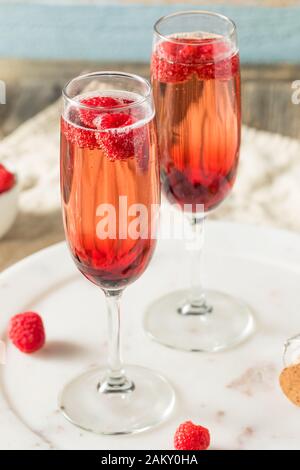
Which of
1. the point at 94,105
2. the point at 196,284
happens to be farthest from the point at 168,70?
the point at 196,284

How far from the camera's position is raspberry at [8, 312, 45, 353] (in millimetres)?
1195

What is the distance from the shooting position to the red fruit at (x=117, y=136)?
0.97 m

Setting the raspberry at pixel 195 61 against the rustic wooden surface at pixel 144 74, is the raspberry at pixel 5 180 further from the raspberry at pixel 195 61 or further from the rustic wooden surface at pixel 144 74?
the raspberry at pixel 195 61

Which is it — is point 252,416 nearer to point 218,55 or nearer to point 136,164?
point 136,164

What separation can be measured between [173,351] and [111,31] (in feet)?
4.10

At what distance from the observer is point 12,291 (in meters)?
1.33

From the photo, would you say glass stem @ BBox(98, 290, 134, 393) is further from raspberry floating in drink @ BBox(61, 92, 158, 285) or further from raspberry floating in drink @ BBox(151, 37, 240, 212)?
raspberry floating in drink @ BBox(151, 37, 240, 212)

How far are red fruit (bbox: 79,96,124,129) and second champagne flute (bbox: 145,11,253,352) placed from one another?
0.16 m

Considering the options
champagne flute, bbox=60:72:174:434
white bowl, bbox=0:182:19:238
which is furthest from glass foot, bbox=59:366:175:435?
white bowl, bbox=0:182:19:238

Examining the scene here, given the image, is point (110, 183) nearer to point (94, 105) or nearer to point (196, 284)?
point (94, 105)

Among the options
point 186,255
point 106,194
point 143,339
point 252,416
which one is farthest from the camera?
point 186,255

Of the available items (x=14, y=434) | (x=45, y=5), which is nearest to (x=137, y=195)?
(x=14, y=434)

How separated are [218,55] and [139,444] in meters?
0.47

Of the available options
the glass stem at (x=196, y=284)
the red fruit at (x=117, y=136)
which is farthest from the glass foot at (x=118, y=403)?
the red fruit at (x=117, y=136)
